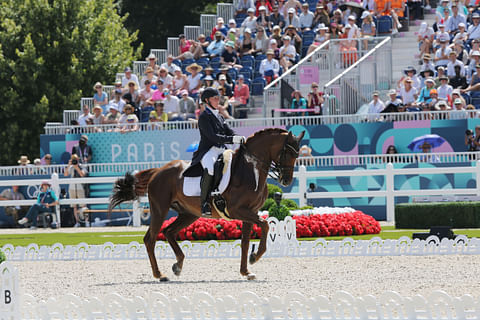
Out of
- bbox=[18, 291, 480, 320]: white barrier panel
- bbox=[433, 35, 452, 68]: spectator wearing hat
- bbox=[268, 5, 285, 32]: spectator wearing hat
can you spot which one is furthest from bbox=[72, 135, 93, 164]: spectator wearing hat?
bbox=[18, 291, 480, 320]: white barrier panel

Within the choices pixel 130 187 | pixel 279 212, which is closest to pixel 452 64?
pixel 279 212

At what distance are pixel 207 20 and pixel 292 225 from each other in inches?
718

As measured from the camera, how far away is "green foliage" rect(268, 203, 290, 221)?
17203 mm

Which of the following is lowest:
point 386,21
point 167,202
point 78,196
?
point 78,196

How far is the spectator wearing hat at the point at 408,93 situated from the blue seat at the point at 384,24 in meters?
3.97

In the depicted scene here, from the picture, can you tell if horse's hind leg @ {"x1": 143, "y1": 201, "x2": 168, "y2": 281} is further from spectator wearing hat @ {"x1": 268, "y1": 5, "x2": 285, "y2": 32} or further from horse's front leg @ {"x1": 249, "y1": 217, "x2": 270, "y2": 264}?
spectator wearing hat @ {"x1": 268, "y1": 5, "x2": 285, "y2": 32}

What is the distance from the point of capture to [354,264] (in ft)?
46.2

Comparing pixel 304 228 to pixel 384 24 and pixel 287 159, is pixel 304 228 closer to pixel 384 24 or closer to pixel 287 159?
pixel 287 159

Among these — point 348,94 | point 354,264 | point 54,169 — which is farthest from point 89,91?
point 354,264

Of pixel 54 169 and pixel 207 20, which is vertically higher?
pixel 207 20

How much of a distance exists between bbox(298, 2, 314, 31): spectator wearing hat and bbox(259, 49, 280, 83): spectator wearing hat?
2.30m

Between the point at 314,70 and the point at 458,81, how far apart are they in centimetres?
427

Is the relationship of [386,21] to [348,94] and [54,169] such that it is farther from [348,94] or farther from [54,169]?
[54,169]

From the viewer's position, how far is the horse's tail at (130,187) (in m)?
13.9
